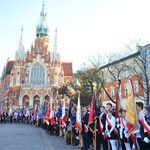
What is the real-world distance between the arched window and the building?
89.5 feet

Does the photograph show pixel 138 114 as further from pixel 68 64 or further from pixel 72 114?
pixel 68 64

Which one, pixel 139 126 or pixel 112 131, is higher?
pixel 139 126

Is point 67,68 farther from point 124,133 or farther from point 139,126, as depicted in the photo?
point 139,126

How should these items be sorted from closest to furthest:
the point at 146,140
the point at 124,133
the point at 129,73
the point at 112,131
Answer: the point at 146,140 < the point at 124,133 < the point at 112,131 < the point at 129,73

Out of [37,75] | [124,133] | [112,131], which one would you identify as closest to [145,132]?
[124,133]

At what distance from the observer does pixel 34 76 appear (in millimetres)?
75500

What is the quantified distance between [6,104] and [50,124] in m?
57.4

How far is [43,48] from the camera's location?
261ft

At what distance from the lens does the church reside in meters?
73.3

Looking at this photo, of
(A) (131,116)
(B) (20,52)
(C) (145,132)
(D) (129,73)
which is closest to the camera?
(C) (145,132)

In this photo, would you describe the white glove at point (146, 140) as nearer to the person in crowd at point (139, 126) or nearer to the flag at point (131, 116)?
the person in crowd at point (139, 126)

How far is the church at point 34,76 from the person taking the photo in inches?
2886

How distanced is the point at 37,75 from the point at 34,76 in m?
0.89

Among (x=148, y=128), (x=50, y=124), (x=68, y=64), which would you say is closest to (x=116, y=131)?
(x=148, y=128)
